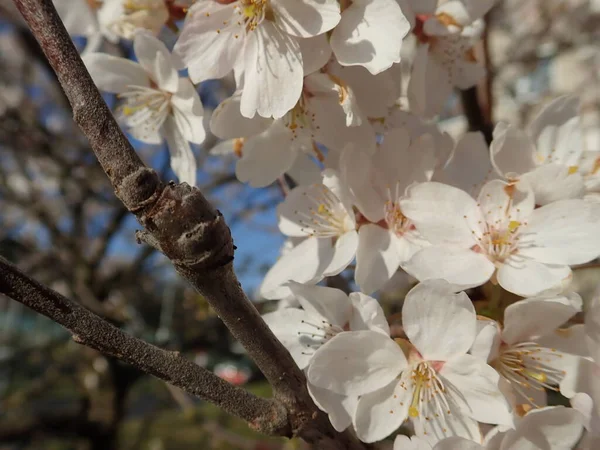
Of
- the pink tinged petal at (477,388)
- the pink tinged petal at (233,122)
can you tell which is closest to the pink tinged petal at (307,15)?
the pink tinged petal at (233,122)

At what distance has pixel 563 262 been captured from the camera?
2.14 ft

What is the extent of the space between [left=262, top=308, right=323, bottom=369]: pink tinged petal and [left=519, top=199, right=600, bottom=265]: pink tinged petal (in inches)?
12.2

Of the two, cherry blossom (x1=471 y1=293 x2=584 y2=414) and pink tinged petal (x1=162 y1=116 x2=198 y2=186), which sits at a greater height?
pink tinged petal (x1=162 y1=116 x2=198 y2=186)

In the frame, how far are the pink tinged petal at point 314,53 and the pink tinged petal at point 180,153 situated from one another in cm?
26

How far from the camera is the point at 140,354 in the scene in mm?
481

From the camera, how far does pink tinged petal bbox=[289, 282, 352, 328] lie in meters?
0.65

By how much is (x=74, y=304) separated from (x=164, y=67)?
438 millimetres

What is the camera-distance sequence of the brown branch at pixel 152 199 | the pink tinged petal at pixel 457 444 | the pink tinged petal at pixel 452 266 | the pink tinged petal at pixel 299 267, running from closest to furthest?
the brown branch at pixel 152 199
the pink tinged petal at pixel 457 444
the pink tinged petal at pixel 452 266
the pink tinged petal at pixel 299 267

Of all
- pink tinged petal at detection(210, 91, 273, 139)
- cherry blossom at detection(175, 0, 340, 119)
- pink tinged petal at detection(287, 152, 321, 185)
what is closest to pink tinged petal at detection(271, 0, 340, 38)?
cherry blossom at detection(175, 0, 340, 119)

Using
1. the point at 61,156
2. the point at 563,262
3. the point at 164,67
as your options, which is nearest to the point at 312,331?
the point at 563,262

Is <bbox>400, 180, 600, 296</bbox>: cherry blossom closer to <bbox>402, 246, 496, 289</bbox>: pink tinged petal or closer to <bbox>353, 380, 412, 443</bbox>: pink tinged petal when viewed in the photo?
<bbox>402, 246, 496, 289</bbox>: pink tinged petal

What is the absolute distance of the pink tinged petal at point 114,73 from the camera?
0.81m

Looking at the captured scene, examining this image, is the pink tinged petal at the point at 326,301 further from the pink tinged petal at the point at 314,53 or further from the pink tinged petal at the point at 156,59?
the pink tinged petal at the point at 156,59

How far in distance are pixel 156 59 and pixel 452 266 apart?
1.72 feet
